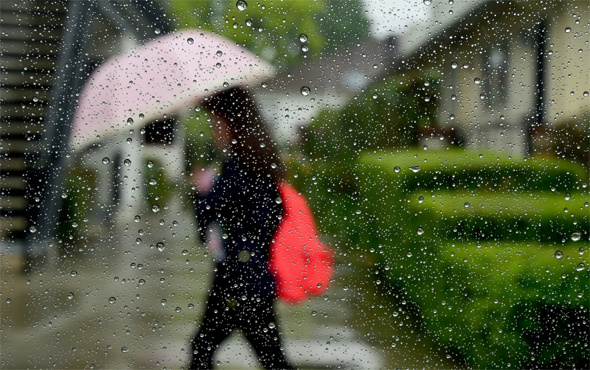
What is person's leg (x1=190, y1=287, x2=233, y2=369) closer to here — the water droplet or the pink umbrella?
the pink umbrella

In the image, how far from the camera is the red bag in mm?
1467

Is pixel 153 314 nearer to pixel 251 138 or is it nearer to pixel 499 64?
pixel 251 138

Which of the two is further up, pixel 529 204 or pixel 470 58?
pixel 470 58

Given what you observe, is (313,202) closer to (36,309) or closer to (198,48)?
(198,48)

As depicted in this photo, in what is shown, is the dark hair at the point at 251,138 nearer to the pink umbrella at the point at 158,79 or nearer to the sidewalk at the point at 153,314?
the pink umbrella at the point at 158,79

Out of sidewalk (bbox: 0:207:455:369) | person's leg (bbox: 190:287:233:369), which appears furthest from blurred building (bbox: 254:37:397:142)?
person's leg (bbox: 190:287:233:369)

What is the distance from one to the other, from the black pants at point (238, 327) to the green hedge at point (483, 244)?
1.38ft

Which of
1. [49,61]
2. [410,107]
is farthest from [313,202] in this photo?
[49,61]

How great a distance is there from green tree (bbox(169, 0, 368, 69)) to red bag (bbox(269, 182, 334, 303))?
1.41ft

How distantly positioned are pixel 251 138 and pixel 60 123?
60cm

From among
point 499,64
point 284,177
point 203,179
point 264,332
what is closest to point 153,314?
point 264,332

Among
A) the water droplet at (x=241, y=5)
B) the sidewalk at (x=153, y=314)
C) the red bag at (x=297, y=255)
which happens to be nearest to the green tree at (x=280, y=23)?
the water droplet at (x=241, y=5)

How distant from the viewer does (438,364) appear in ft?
4.99

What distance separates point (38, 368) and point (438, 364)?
1.32 m
